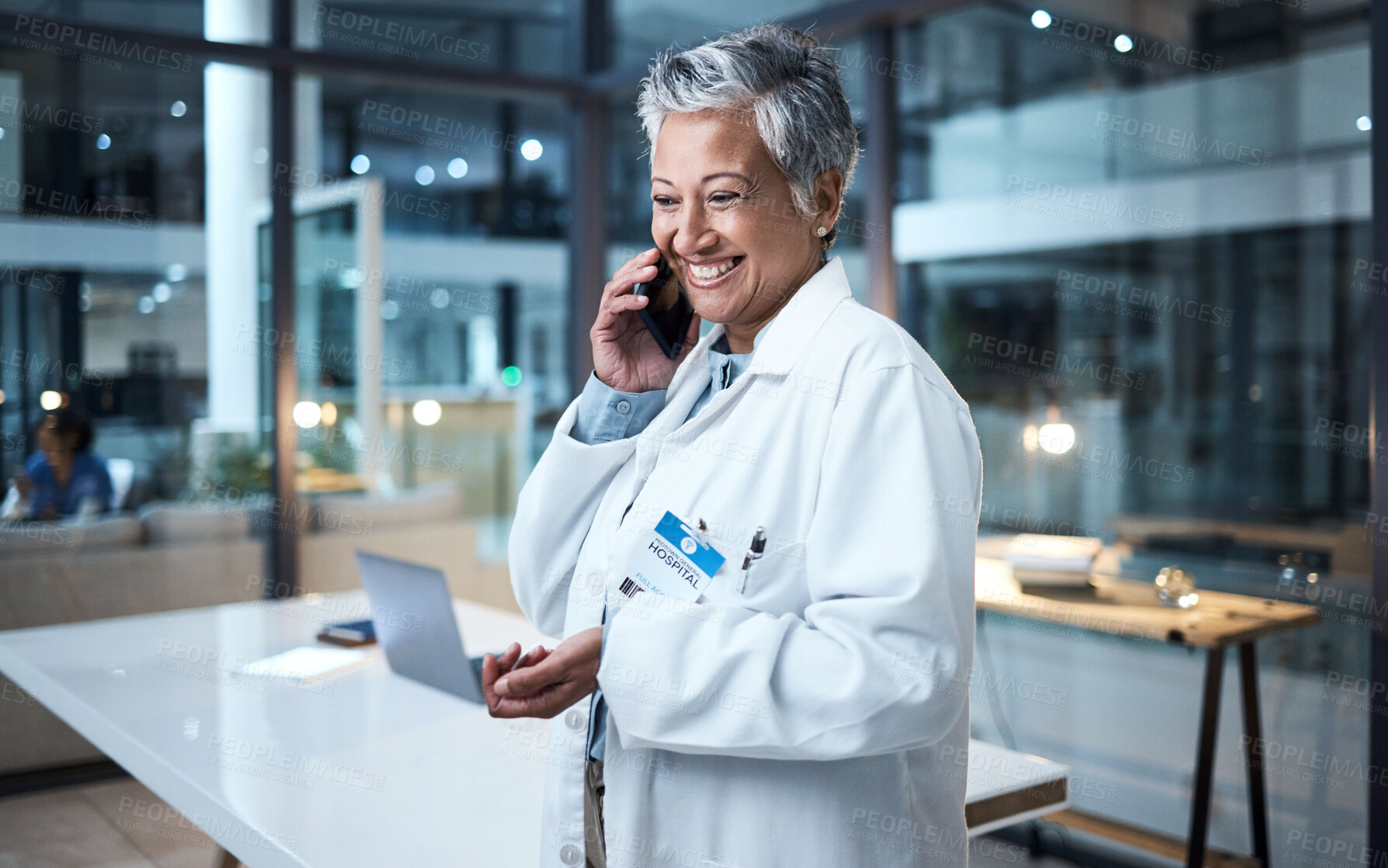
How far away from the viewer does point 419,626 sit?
2.18 metres

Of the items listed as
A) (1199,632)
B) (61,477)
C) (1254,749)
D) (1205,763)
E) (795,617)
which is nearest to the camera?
(795,617)

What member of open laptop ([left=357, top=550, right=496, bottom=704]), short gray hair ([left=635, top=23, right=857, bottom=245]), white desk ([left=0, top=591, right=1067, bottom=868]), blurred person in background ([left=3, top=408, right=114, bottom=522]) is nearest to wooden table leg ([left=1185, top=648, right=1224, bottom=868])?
white desk ([left=0, top=591, right=1067, bottom=868])

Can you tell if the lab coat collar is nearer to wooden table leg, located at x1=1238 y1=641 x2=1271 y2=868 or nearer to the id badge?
the id badge

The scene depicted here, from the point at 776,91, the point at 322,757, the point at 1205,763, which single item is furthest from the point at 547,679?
the point at 1205,763

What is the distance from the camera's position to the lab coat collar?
4.02 feet

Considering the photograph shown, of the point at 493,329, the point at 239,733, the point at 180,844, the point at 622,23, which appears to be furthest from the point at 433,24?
the point at 239,733

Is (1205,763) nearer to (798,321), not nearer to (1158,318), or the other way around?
(1158,318)

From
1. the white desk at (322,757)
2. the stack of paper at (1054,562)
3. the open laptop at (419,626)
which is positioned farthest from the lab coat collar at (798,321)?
the stack of paper at (1054,562)

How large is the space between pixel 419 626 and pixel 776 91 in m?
1.34

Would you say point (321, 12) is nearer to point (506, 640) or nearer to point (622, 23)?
point (622, 23)

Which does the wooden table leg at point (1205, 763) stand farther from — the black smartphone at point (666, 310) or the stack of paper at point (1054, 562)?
the black smartphone at point (666, 310)

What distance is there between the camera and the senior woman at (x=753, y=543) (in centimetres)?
105

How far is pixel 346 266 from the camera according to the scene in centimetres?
489

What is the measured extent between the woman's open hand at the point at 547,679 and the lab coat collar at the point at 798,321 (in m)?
0.34
